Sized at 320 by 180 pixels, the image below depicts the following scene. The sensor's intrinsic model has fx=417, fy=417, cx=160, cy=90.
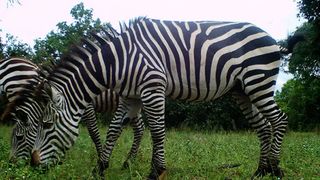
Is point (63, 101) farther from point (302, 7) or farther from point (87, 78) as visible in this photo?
point (302, 7)

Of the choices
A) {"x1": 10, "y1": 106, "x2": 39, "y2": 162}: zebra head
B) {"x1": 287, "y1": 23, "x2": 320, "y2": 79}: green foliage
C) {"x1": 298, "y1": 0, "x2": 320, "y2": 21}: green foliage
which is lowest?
{"x1": 10, "y1": 106, "x2": 39, "y2": 162}: zebra head

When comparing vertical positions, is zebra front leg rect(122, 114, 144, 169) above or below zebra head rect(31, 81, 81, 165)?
below

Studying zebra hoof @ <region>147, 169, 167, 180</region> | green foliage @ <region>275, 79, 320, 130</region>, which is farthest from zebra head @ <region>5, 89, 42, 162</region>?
green foliage @ <region>275, 79, 320, 130</region>

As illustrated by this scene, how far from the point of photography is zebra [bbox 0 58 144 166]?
543 cm

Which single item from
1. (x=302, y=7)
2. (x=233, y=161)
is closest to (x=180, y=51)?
(x=233, y=161)

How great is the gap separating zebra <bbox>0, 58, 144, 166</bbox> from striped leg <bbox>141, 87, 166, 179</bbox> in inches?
53.2

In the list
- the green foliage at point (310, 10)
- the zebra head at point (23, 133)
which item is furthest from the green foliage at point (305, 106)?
the zebra head at point (23, 133)

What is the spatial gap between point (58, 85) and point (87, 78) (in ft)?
1.27

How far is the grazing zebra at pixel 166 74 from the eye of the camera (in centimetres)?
530

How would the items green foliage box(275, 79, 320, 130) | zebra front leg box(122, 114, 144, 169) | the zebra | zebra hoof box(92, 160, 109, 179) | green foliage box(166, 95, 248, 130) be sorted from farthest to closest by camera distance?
green foliage box(275, 79, 320, 130)
green foliage box(166, 95, 248, 130)
zebra front leg box(122, 114, 144, 169)
zebra hoof box(92, 160, 109, 179)
the zebra

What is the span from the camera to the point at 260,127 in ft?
20.9

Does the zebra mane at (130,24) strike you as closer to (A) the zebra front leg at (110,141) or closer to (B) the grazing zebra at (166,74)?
(B) the grazing zebra at (166,74)

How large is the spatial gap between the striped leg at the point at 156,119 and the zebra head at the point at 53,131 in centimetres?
100

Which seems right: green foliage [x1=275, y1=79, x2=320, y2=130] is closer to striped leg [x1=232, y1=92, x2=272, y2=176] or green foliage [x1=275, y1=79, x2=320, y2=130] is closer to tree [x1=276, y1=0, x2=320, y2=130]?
tree [x1=276, y1=0, x2=320, y2=130]
